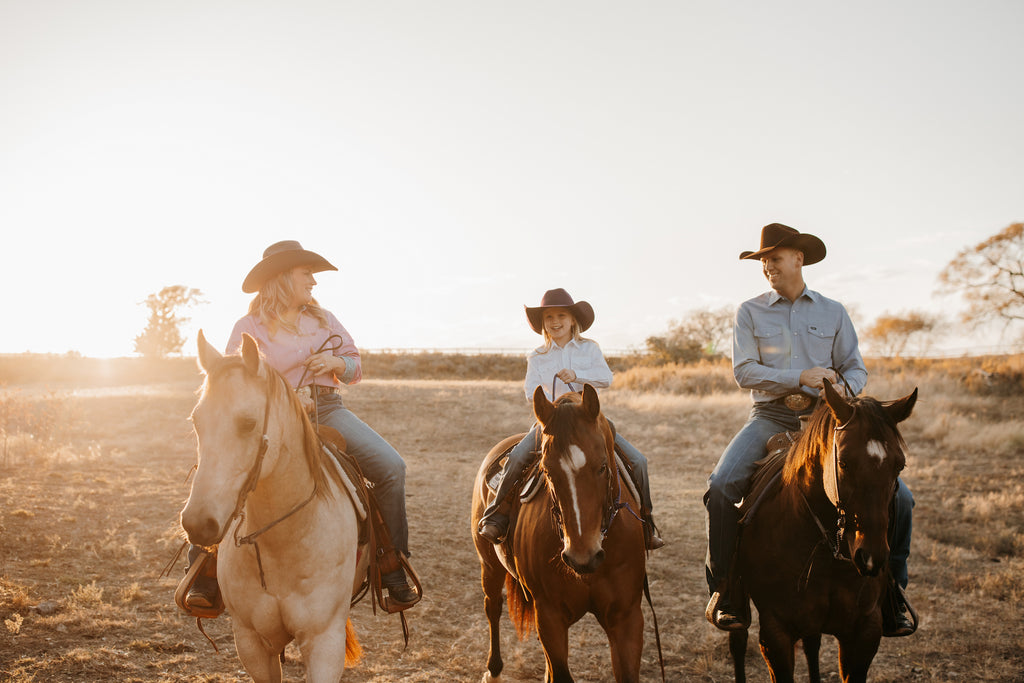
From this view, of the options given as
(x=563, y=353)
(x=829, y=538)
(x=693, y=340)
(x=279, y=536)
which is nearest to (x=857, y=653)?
(x=829, y=538)

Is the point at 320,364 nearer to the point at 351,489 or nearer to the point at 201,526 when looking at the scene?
the point at 351,489

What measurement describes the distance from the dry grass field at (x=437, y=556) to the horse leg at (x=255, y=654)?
46.3 inches

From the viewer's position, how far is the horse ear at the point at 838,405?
3350mm

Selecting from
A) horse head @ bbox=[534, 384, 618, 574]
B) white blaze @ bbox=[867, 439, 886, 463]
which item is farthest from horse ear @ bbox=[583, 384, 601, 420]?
white blaze @ bbox=[867, 439, 886, 463]

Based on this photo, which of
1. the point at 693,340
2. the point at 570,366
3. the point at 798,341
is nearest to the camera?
the point at 798,341

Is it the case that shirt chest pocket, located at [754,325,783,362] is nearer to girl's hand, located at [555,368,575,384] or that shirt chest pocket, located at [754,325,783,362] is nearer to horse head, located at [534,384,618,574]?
girl's hand, located at [555,368,575,384]

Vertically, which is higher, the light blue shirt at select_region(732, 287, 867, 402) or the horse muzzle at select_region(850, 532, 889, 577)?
the light blue shirt at select_region(732, 287, 867, 402)

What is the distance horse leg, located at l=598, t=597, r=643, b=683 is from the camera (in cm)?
380

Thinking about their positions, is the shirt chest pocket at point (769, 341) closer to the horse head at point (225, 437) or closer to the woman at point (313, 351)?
the woman at point (313, 351)

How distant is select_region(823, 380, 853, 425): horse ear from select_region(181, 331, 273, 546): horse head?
285cm

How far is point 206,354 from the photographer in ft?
9.48

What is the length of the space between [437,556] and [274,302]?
563 cm

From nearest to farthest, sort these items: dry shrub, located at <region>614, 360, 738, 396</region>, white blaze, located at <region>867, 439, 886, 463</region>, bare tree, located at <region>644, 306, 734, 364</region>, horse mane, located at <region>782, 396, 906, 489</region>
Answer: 1. white blaze, located at <region>867, 439, 886, 463</region>
2. horse mane, located at <region>782, 396, 906, 489</region>
3. dry shrub, located at <region>614, 360, 738, 396</region>
4. bare tree, located at <region>644, 306, 734, 364</region>

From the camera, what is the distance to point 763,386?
4.57m
